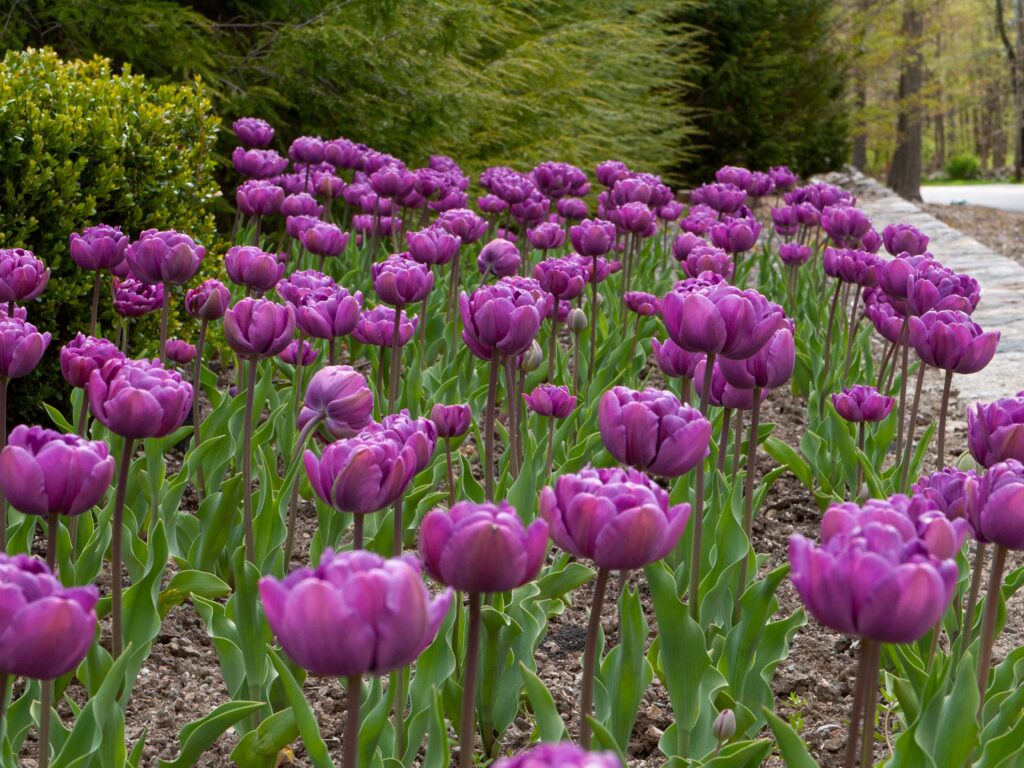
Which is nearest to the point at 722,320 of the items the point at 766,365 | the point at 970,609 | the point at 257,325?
the point at 766,365

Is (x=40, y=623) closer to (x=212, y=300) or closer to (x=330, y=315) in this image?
(x=330, y=315)

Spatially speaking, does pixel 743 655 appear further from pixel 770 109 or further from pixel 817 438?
pixel 770 109

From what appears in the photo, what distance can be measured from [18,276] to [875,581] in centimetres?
195

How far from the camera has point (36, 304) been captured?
11.5 ft

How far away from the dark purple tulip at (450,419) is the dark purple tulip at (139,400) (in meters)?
0.72

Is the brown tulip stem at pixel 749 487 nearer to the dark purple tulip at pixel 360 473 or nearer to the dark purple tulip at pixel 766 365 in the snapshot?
the dark purple tulip at pixel 766 365

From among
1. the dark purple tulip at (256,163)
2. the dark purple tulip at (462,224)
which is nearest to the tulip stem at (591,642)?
the dark purple tulip at (462,224)

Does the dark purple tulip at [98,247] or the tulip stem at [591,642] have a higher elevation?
the dark purple tulip at [98,247]

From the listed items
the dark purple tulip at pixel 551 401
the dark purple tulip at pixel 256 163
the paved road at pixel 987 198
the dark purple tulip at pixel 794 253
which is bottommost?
the paved road at pixel 987 198

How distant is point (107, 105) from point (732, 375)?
2.63 m

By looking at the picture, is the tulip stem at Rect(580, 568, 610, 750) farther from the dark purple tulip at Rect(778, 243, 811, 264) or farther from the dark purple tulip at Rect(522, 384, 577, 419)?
the dark purple tulip at Rect(778, 243, 811, 264)

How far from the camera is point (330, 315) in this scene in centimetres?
257

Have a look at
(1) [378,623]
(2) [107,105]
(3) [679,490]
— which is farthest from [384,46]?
(1) [378,623]

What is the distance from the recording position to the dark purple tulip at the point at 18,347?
2023 mm
